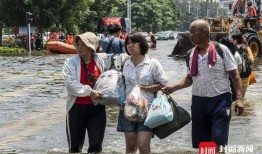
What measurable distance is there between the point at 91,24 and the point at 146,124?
5882cm

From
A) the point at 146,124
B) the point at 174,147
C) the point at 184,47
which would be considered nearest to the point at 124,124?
the point at 146,124

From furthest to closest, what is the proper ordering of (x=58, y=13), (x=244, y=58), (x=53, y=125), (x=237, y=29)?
(x=58, y=13) → (x=237, y=29) → (x=244, y=58) → (x=53, y=125)

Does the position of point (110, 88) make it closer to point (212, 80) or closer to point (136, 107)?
point (136, 107)

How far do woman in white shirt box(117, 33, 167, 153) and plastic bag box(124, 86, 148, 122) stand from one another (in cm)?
7

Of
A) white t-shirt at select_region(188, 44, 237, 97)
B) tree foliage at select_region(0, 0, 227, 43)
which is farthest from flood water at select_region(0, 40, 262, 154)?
tree foliage at select_region(0, 0, 227, 43)

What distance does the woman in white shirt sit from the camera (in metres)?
6.65

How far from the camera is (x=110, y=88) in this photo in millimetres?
6734

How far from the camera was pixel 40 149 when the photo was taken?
341 inches

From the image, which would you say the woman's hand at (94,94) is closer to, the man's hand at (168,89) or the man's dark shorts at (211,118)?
the man's hand at (168,89)

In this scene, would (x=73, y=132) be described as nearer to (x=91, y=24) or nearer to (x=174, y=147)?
(x=174, y=147)

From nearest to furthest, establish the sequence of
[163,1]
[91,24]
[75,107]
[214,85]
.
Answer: [214,85], [75,107], [91,24], [163,1]

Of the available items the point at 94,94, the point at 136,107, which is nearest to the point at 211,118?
the point at 136,107

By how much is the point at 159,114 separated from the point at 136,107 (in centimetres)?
24

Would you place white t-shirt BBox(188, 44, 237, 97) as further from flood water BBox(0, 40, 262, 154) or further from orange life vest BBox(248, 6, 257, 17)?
orange life vest BBox(248, 6, 257, 17)
